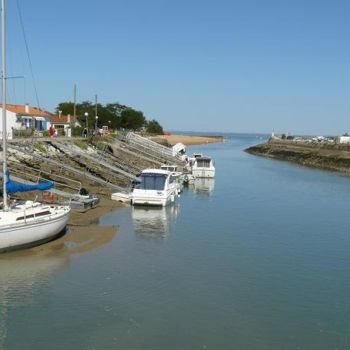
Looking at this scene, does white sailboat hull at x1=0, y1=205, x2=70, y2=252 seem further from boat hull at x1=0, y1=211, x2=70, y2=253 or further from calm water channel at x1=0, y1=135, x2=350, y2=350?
calm water channel at x1=0, y1=135, x2=350, y2=350

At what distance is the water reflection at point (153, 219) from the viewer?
26.6 meters

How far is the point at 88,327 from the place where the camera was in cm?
1433

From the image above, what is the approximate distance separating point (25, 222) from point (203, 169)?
35.3 m

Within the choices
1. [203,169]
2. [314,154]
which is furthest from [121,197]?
[314,154]

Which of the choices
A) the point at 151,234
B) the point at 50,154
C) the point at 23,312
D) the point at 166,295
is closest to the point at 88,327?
the point at 23,312

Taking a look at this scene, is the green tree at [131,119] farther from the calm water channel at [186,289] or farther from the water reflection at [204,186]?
the calm water channel at [186,289]

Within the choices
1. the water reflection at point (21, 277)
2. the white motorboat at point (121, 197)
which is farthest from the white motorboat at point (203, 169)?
the water reflection at point (21, 277)

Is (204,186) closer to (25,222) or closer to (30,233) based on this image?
(30,233)

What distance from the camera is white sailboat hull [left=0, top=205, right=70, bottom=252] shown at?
19828 mm

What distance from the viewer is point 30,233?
20656mm

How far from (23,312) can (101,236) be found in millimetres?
9128

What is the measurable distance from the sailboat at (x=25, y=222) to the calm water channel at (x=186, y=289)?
918 mm

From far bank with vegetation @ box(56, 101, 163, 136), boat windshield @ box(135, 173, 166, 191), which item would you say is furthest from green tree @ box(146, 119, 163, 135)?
boat windshield @ box(135, 173, 166, 191)

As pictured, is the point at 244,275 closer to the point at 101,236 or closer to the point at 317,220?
the point at 101,236
